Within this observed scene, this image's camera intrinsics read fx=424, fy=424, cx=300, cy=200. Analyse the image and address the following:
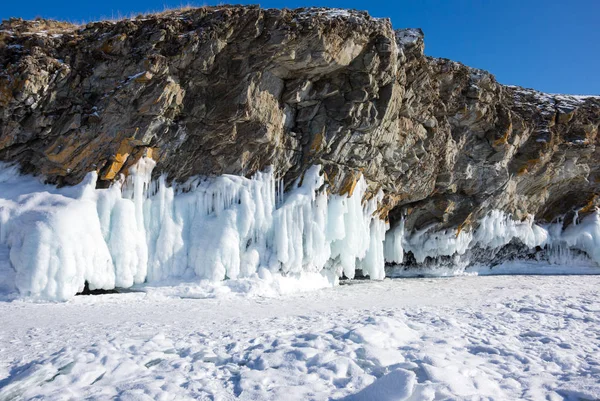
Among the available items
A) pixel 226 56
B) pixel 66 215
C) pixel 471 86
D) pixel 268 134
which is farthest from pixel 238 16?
pixel 471 86

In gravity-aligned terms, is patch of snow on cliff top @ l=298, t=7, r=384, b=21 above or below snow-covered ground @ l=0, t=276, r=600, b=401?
above

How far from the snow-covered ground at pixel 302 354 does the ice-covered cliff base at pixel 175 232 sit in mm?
1945

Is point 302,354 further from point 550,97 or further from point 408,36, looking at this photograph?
point 550,97

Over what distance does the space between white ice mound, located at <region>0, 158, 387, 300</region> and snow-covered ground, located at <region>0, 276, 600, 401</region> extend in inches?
73.2

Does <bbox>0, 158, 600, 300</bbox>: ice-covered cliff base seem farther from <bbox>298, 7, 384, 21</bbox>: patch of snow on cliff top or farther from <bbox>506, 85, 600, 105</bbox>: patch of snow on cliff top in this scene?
<bbox>506, 85, 600, 105</bbox>: patch of snow on cliff top

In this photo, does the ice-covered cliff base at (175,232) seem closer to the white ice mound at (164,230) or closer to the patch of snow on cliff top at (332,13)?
the white ice mound at (164,230)

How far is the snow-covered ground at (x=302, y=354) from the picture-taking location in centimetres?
450

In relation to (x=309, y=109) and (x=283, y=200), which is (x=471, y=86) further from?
(x=283, y=200)

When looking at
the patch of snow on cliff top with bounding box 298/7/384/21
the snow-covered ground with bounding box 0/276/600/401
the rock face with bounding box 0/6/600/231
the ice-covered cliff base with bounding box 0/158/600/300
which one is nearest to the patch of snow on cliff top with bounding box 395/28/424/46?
the rock face with bounding box 0/6/600/231

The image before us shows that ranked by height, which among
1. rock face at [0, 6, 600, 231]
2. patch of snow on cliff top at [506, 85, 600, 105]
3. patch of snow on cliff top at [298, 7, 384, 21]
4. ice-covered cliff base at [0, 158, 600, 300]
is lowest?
ice-covered cliff base at [0, 158, 600, 300]

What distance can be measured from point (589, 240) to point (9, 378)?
28.4m

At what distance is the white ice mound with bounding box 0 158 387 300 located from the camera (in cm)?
1056

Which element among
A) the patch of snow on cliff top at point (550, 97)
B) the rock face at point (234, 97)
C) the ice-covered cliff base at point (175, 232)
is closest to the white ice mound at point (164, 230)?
the ice-covered cliff base at point (175, 232)

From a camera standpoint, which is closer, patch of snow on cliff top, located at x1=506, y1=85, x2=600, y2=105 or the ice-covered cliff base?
the ice-covered cliff base
